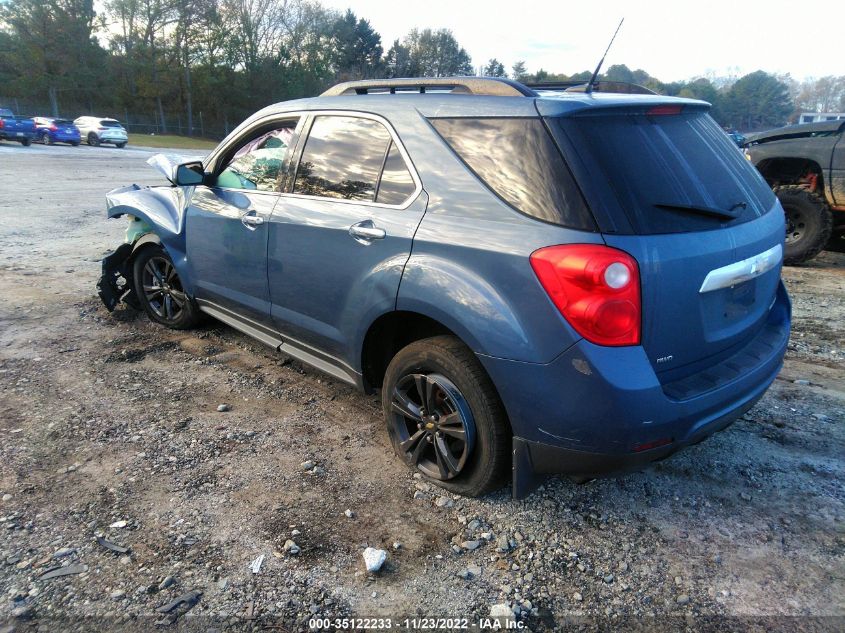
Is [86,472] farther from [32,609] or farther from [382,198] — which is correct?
[382,198]

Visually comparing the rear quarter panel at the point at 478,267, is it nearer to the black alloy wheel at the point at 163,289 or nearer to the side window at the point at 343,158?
the side window at the point at 343,158

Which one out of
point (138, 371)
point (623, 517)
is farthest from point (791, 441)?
point (138, 371)

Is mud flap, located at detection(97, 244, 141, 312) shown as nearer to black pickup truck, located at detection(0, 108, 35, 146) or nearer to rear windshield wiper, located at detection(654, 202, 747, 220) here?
rear windshield wiper, located at detection(654, 202, 747, 220)

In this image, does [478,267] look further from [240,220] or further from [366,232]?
[240,220]

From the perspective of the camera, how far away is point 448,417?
2.88 meters

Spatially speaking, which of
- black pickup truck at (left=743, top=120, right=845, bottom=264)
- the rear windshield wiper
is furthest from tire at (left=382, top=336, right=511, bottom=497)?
black pickup truck at (left=743, top=120, right=845, bottom=264)

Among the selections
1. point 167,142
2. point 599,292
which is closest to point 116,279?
point 599,292

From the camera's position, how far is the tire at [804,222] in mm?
7188

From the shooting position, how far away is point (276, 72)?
61156 mm

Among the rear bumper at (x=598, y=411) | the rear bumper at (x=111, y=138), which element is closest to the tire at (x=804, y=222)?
the rear bumper at (x=598, y=411)

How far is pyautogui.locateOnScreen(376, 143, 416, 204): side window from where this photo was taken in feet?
9.76

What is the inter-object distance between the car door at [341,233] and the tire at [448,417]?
303 mm

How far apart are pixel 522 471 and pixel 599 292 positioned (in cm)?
85

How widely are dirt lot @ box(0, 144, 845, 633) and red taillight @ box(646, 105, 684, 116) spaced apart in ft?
5.84
